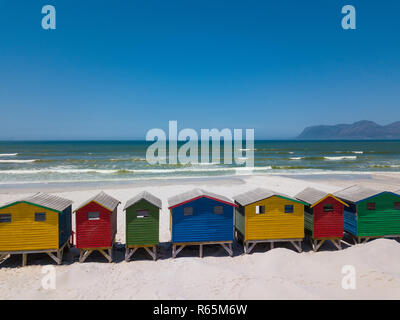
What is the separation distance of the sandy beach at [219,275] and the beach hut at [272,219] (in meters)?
0.70

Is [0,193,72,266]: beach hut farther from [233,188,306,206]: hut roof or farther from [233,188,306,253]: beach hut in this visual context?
A: [233,188,306,253]: beach hut

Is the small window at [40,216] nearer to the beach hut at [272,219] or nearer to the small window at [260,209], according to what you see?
the beach hut at [272,219]

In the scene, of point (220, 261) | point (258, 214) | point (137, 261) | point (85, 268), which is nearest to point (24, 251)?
point (85, 268)

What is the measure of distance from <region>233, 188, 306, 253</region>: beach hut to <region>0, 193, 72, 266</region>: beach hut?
27.0 feet

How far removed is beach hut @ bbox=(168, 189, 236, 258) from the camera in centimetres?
1194

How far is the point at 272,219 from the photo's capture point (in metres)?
12.5

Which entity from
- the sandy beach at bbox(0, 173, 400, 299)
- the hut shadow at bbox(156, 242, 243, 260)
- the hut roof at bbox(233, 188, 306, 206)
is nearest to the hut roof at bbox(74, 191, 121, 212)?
the sandy beach at bbox(0, 173, 400, 299)

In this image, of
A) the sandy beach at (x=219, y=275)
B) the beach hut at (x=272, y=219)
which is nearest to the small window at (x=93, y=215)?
the sandy beach at (x=219, y=275)

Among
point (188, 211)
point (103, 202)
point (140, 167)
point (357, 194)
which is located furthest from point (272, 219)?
point (140, 167)

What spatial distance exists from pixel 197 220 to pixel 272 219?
3.52m

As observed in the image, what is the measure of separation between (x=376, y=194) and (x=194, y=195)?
28.8 ft

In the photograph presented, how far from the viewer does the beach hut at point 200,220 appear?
1194cm

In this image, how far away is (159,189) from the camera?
2756 cm
